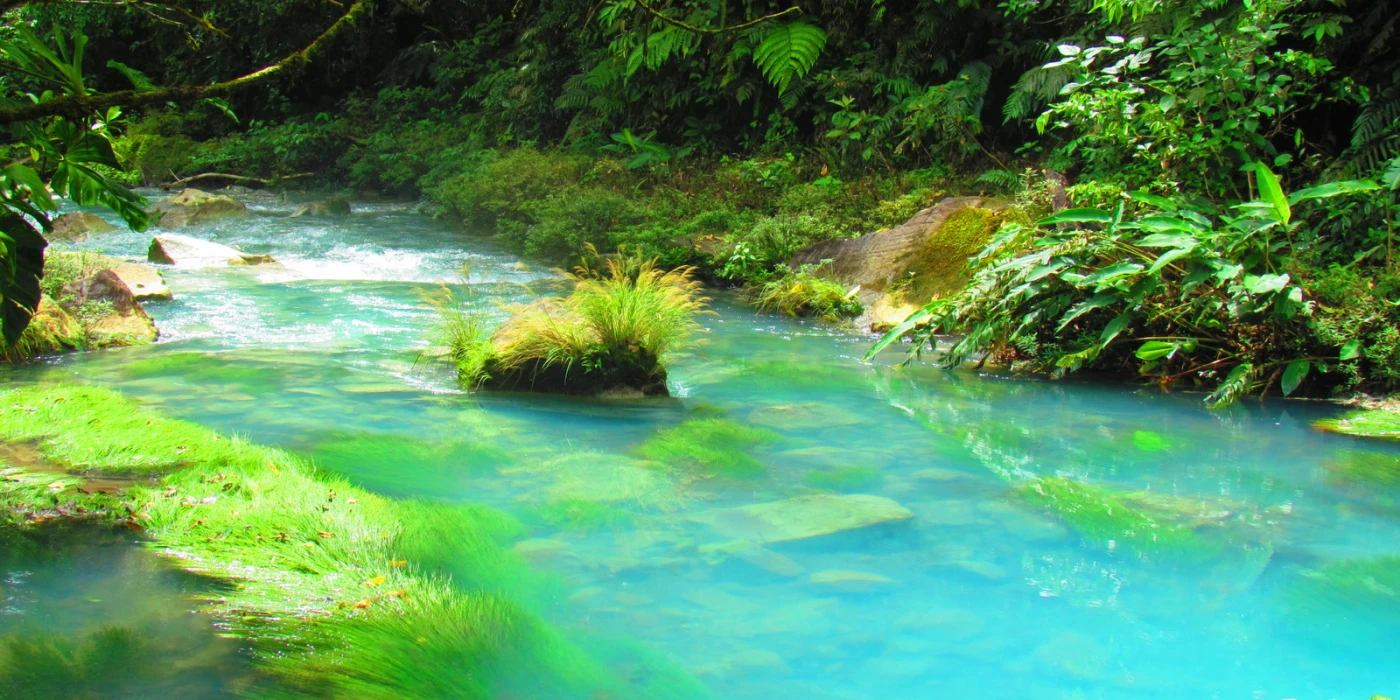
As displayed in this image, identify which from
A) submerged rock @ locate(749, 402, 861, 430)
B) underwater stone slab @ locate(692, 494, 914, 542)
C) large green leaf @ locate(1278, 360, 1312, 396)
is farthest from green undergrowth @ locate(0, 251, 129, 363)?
large green leaf @ locate(1278, 360, 1312, 396)

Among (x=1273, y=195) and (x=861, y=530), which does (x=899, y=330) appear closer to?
(x=1273, y=195)

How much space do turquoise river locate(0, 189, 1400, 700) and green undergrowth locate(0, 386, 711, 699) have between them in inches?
6.4

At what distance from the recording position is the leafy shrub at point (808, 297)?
9355mm

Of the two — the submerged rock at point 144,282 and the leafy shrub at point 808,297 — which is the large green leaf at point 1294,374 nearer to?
the leafy shrub at point 808,297

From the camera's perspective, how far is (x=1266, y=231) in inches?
240

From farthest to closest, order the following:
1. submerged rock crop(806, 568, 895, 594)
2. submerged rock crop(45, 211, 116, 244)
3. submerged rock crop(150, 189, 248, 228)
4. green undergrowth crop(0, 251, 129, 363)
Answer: submerged rock crop(150, 189, 248, 228) < submerged rock crop(45, 211, 116, 244) < green undergrowth crop(0, 251, 129, 363) < submerged rock crop(806, 568, 895, 594)

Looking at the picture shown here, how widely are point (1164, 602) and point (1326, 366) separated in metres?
3.26

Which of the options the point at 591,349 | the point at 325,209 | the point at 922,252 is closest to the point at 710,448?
the point at 591,349

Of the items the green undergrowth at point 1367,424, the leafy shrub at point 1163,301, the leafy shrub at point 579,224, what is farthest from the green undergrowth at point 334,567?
the leafy shrub at point 579,224

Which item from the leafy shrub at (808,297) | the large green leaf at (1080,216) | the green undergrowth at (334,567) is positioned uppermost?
the large green leaf at (1080,216)

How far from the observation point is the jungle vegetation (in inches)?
231

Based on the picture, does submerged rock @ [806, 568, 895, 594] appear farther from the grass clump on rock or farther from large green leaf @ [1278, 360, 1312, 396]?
large green leaf @ [1278, 360, 1312, 396]

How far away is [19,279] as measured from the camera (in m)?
2.79

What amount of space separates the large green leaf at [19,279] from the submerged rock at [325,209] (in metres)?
13.1
